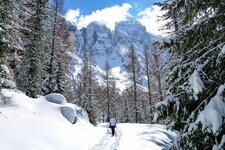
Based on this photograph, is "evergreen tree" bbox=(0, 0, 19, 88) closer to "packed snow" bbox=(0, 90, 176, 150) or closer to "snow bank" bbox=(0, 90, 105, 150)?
"packed snow" bbox=(0, 90, 176, 150)

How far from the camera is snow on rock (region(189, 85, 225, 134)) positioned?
242 inches

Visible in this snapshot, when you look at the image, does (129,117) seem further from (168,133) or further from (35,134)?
(35,134)

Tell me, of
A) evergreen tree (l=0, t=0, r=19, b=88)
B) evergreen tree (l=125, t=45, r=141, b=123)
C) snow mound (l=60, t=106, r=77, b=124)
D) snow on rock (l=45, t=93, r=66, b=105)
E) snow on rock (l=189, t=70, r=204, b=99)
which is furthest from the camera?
evergreen tree (l=125, t=45, r=141, b=123)

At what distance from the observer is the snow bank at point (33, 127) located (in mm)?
15326

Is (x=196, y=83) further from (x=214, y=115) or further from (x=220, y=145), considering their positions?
(x=220, y=145)

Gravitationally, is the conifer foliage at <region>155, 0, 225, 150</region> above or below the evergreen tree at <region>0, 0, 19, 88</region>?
below

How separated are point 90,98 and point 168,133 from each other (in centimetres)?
1982

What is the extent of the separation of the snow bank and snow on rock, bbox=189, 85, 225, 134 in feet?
32.3

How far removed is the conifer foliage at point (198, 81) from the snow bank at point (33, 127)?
8.73m

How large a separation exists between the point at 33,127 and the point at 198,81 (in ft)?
45.7

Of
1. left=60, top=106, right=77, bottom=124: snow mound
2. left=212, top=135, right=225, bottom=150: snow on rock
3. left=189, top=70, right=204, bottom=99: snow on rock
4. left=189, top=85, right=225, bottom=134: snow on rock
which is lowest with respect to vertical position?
left=212, top=135, right=225, bottom=150: snow on rock

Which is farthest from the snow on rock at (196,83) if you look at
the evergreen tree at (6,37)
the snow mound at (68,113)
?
the snow mound at (68,113)

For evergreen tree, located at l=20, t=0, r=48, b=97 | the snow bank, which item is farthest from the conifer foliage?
evergreen tree, located at l=20, t=0, r=48, b=97

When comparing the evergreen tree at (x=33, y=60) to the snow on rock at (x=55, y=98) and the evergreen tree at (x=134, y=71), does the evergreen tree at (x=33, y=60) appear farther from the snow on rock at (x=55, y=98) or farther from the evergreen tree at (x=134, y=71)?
the evergreen tree at (x=134, y=71)
